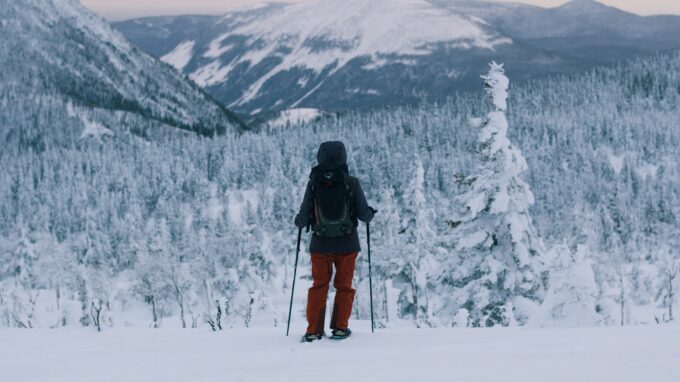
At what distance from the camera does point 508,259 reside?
17438 millimetres

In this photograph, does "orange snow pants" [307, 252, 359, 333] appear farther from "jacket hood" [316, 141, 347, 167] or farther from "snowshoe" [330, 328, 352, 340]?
"jacket hood" [316, 141, 347, 167]

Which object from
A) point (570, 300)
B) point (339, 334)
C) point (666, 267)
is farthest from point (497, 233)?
point (666, 267)

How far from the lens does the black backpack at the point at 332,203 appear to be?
7.54 m

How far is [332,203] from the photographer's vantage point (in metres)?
7.60

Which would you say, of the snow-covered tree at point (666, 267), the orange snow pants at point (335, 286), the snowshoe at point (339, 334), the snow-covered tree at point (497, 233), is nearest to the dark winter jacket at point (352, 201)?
the orange snow pants at point (335, 286)

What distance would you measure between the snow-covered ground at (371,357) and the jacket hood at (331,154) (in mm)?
2215

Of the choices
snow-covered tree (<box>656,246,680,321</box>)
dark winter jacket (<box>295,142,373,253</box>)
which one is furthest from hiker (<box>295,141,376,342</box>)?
snow-covered tree (<box>656,246,680,321</box>)

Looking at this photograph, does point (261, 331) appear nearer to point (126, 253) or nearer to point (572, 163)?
point (126, 253)

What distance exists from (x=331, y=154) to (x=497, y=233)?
1093 centimetres

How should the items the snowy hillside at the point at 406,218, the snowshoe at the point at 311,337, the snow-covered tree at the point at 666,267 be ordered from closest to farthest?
1. the snowshoe at the point at 311,337
2. the snowy hillside at the point at 406,218
3. the snow-covered tree at the point at 666,267

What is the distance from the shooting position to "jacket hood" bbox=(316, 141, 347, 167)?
7.48 metres

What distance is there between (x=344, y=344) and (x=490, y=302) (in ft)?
35.8

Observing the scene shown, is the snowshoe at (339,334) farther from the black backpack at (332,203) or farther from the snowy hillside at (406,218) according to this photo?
the snowy hillside at (406,218)

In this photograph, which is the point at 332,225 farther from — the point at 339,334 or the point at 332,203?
the point at 339,334
